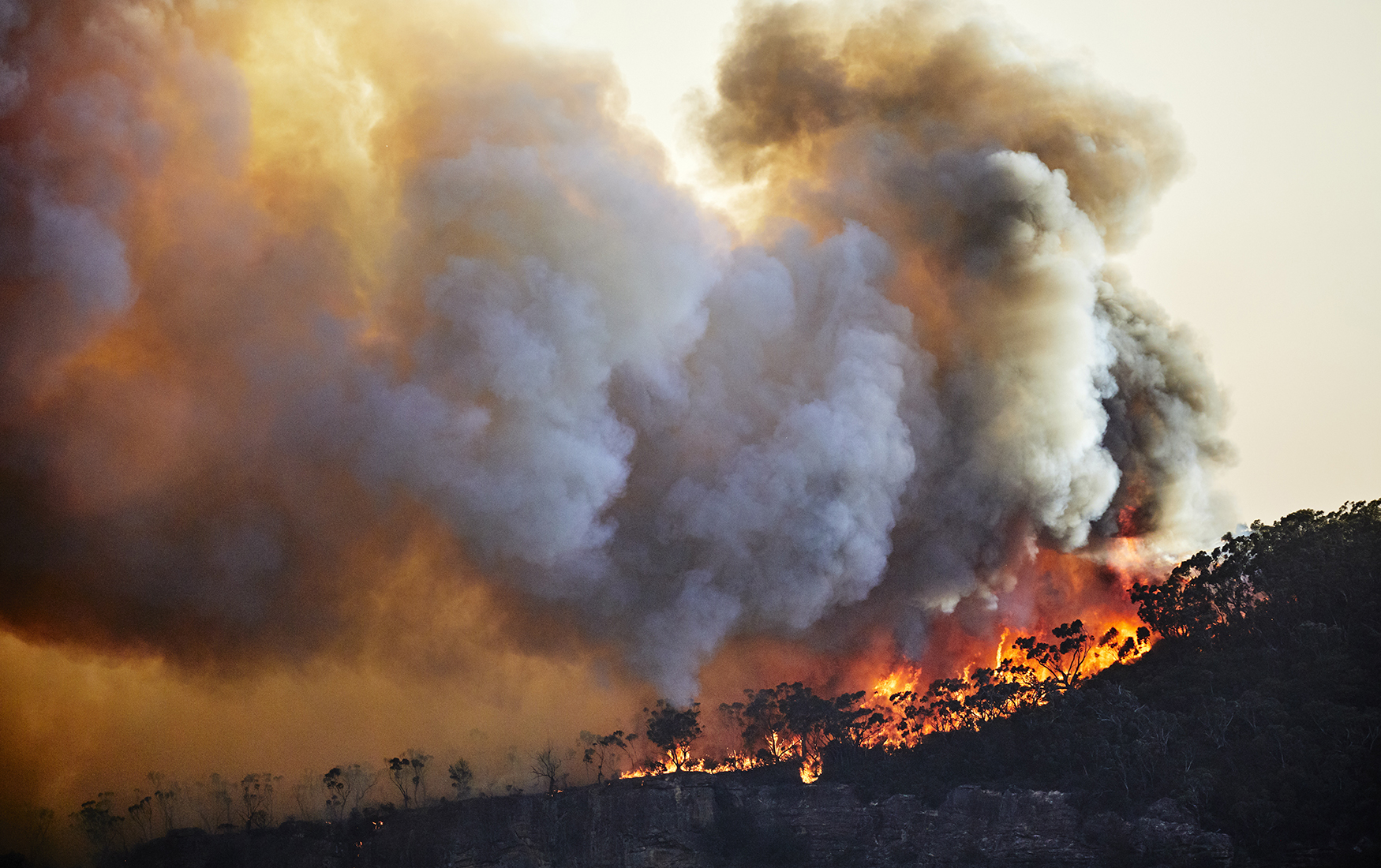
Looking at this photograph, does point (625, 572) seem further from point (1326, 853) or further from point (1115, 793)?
point (1326, 853)

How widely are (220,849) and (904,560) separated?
66.3m

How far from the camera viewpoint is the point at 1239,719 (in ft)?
252

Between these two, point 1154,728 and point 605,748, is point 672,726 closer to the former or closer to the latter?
point 605,748

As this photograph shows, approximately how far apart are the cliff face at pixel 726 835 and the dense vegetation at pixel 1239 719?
2283 mm

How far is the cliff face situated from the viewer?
245 feet

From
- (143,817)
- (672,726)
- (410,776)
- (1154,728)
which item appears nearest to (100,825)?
(143,817)

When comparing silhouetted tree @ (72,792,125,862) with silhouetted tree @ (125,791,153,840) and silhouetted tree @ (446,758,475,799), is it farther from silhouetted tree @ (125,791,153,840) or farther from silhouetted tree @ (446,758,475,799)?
silhouetted tree @ (446,758,475,799)

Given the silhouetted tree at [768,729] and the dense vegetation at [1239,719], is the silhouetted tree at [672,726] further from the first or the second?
the dense vegetation at [1239,719]

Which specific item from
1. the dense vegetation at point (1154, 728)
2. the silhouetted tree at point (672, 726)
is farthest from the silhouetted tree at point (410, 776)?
the silhouetted tree at point (672, 726)

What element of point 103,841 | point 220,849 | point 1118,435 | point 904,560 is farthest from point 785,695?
point 103,841

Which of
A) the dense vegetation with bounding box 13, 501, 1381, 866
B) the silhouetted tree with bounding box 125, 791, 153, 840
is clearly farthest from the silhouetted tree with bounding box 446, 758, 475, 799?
the silhouetted tree with bounding box 125, 791, 153, 840

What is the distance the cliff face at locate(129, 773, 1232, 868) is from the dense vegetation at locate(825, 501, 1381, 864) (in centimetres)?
228

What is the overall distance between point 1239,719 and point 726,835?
38.3 m

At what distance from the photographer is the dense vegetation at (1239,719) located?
225 ft
